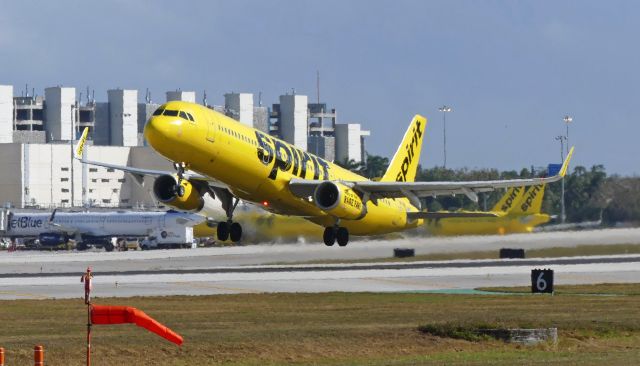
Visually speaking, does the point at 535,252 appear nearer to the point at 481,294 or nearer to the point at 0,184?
the point at 481,294

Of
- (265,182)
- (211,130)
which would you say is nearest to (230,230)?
(265,182)

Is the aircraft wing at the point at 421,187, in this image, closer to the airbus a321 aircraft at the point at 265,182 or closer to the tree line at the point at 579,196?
the airbus a321 aircraft at the point at 265,182

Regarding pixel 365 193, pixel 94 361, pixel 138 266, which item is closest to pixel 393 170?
pixel 365 193

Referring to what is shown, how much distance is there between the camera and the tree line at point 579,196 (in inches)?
3671

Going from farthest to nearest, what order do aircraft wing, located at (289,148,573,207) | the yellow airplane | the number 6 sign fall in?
the yellow airplane
aircraft wing, located at (289,148,573,207)
the number 6 sign

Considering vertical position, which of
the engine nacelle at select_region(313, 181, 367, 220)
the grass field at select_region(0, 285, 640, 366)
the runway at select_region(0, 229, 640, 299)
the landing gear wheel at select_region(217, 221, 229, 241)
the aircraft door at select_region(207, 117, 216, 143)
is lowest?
the grass field at select_region(0, 285, 640, 366)

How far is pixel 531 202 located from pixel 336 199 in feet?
117

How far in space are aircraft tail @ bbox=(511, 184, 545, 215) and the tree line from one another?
3.23 meters

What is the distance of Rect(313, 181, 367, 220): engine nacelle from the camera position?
63500 millimetres

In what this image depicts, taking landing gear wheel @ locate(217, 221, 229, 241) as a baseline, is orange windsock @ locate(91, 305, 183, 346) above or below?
below

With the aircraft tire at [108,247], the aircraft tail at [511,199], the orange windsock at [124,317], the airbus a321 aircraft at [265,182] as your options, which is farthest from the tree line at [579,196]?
the orange windsock at [124,317]

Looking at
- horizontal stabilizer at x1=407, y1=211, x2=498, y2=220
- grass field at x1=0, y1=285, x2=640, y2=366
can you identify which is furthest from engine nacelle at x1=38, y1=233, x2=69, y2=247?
grass field at x1=0, y1=285, x2=640, y2=366

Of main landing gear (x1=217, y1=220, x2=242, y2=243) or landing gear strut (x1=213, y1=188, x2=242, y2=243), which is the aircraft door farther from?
main landing gear (x1=217, y1=220, x2=242, y2=243)

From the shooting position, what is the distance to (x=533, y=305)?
1937 inches
